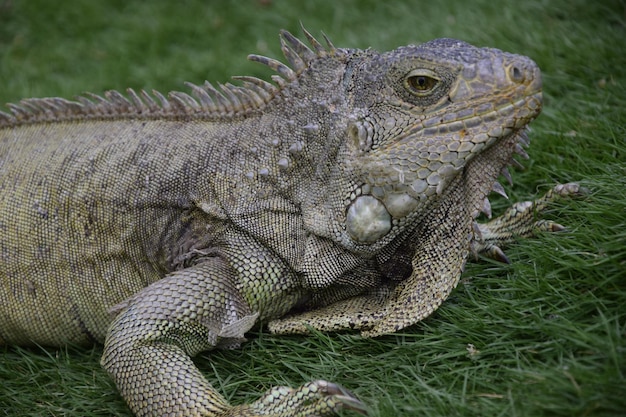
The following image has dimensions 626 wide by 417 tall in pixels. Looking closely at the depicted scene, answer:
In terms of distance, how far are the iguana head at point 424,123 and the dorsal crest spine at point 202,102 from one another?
0.56 meters

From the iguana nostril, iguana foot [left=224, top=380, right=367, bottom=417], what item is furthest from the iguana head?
iguana foot [left=224, top=380, right=367, bottom=417]

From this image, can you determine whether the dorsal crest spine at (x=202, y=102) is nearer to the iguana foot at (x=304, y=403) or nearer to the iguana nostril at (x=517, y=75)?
the iguana nostril at (x=517, y=75)

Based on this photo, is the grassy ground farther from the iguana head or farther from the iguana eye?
the iguana eye

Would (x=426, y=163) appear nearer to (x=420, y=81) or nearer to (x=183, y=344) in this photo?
(x=420, y=81)

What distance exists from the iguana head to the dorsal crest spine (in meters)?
0.56

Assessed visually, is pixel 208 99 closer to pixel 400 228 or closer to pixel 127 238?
pixel 127 238

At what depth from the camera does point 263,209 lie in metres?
4.09

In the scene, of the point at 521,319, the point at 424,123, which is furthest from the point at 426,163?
the point at 521,319

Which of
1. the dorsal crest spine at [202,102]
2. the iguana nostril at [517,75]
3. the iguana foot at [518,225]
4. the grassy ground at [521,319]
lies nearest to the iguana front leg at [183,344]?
the grassy ground at [521,319]

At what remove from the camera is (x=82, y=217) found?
4.47 metres

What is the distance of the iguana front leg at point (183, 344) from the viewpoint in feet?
12.1

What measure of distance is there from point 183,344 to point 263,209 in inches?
34.3

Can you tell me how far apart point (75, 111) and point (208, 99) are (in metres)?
1.03

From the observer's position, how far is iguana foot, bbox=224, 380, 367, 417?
350 centimetres
